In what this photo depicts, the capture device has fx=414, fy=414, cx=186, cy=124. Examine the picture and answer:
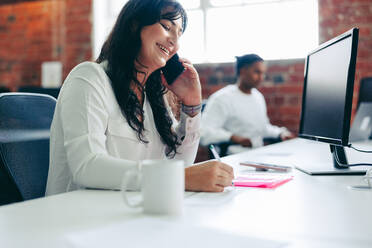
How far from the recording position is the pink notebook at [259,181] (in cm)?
115

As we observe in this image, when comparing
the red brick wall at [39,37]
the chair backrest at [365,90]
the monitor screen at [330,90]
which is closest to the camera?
the monitor screen at [330,90]

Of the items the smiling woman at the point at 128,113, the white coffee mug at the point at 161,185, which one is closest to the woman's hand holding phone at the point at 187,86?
the smiling woman at the point at 128,113

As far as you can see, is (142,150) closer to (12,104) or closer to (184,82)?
(184,82)

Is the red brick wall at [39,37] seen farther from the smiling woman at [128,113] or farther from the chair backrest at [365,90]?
the smiling woman at [128,113]

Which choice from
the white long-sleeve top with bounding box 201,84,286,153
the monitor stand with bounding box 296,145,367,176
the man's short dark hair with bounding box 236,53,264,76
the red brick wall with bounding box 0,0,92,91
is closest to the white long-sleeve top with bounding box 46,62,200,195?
the monitor stand with bounding box 296,145,367,176

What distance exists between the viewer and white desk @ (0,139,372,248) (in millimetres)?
684

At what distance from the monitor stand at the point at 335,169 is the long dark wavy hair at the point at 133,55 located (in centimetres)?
49

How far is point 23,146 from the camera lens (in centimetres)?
130

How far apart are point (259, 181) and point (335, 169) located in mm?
394

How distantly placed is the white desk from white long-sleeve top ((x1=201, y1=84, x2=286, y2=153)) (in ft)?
7.84

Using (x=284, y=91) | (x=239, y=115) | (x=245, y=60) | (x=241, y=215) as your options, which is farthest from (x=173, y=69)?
(x=284, y=91)

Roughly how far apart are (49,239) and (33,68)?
458 centimetres

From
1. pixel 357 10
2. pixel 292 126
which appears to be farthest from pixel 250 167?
pixel 357 10

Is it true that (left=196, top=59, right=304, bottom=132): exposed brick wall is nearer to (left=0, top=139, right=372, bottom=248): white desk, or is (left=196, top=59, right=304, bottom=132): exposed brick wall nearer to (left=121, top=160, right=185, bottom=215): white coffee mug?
(left=0, top=139, right=372, bottom=248): white desk
